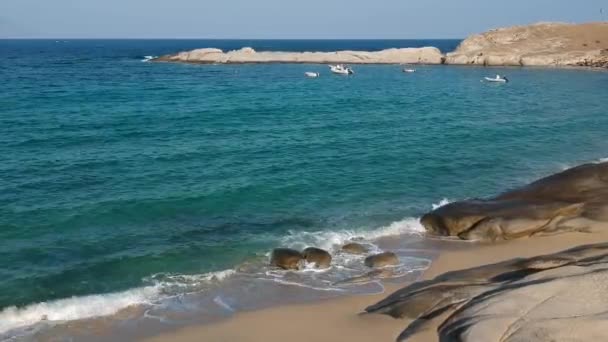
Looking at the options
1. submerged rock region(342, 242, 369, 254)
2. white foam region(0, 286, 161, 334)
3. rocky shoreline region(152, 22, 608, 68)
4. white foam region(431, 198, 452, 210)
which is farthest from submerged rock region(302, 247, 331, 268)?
rocky shoreline region(152, 22, 608, 68)

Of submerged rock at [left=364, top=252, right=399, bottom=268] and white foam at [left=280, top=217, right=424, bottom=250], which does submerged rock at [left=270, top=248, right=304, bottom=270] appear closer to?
white foam at [left=280, top=217, right=424, bottom=250]

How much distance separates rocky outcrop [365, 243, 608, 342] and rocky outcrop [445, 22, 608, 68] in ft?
316

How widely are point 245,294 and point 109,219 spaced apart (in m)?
8.79

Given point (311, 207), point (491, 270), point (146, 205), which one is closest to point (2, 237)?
point (146, 205)

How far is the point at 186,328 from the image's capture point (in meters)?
16.1

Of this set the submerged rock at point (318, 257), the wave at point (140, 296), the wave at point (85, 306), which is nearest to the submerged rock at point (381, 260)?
the wave at point (140, 296)

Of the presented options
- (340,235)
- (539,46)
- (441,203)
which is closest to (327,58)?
(539,46)

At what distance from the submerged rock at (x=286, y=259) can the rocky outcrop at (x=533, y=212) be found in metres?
6.31

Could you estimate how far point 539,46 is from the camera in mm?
118125

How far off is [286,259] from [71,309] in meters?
6.97

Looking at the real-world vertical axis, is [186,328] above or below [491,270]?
below

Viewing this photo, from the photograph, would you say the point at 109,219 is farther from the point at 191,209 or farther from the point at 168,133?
the point at 168,133

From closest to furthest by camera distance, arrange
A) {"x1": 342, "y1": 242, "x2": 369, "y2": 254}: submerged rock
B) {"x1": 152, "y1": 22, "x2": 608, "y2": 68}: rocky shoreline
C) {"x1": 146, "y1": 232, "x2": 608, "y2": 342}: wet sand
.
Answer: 1. {"x1": 146, "y1": 232, "x2": 608, "y2": 342}: wet sand
2. {"x1": 342, "y1": 242, "x2": 369, "y2": 254}: submerged rock
3. {"x1": 152, "y1": 22, "x2": 608, "y2": 68}: rocky shoreline

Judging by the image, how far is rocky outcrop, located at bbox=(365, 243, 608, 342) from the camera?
1256cm
